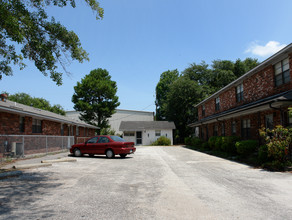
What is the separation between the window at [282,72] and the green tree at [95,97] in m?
26.7

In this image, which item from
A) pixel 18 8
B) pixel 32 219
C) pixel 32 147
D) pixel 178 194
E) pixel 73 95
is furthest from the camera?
pixel 73 95

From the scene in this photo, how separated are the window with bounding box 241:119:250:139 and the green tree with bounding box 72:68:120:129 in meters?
23.3

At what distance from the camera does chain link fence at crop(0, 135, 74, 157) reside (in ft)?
40.2

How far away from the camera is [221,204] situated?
4.90 m

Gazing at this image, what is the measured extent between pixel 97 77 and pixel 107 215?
3532 cm

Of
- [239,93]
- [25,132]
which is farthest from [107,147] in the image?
[239,93]

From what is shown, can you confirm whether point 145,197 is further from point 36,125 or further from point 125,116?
point 125,116

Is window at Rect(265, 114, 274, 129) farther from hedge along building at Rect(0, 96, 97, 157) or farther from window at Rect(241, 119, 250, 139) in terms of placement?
hedge along building at Rect(0, 96, 97, 157)

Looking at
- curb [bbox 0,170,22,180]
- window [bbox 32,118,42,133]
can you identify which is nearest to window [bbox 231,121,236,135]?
window [bbox 32,118,42,133]

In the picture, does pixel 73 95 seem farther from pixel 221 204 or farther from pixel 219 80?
pixel 221 204

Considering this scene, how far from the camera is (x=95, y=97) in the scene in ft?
122

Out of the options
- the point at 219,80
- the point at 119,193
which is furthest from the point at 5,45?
the point at 219,80

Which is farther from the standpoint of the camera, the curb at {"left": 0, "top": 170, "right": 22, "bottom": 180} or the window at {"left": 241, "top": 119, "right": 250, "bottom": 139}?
the window at {"left": 241, "top": 119, "right": 250, "bottom": 139}

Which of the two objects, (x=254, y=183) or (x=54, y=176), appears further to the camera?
(x=54, y=176)
